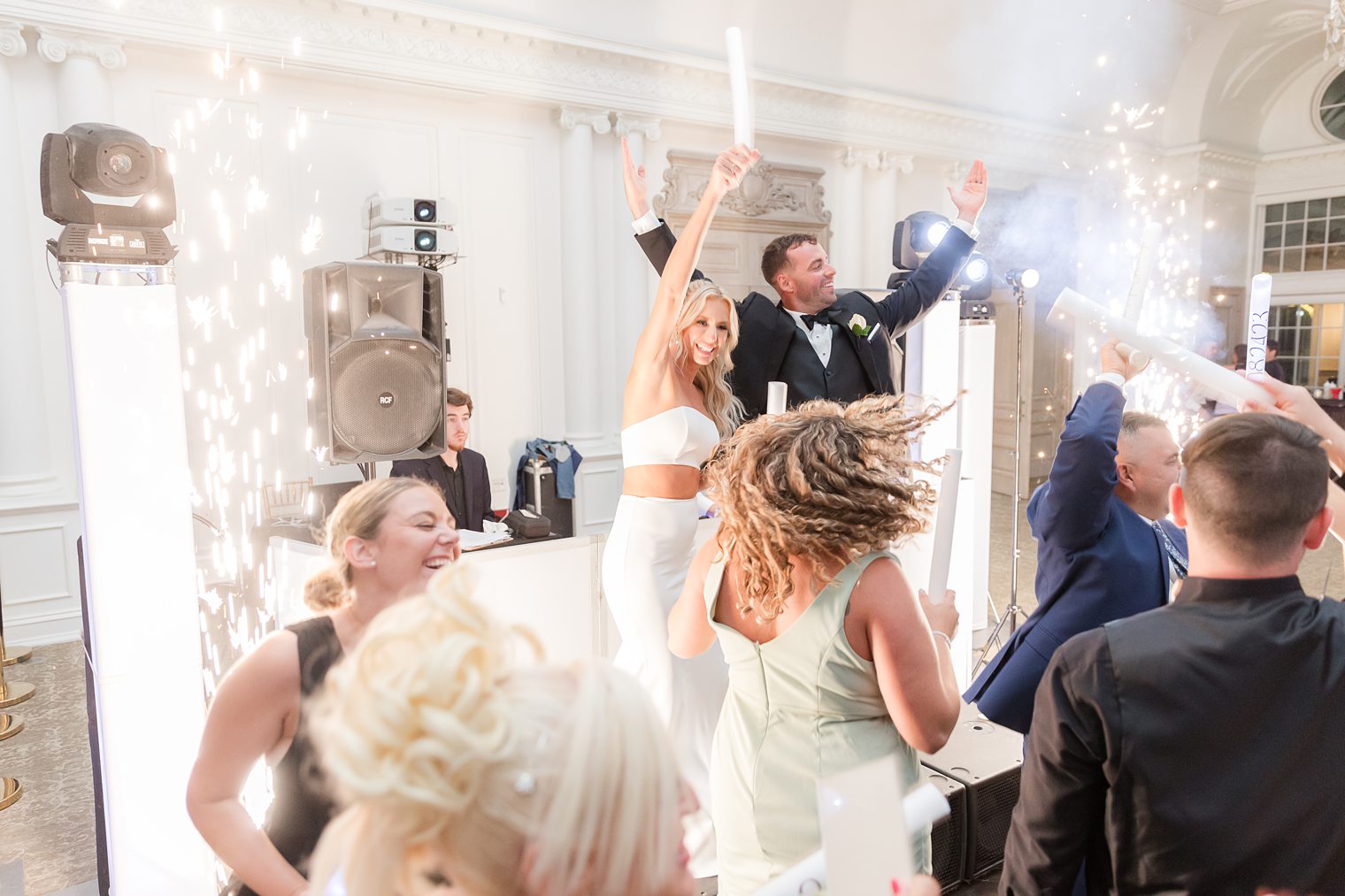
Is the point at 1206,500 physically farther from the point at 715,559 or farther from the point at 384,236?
the point at 384,236

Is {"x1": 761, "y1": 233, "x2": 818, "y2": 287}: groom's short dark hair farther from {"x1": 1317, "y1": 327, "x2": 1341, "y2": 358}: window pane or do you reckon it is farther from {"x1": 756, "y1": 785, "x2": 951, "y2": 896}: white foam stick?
{"x1": 1317, "y1": 327, "x2": 1341, "y2": 358}: window pane

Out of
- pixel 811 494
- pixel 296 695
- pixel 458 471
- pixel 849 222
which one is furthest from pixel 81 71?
pixel 849 222

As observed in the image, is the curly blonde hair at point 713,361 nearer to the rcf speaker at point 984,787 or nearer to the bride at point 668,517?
the bride at point 668,517

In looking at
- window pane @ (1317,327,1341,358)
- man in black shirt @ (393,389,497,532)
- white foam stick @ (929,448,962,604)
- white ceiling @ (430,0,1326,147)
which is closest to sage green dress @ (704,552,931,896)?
white foam stick @ (929,448,962,604)

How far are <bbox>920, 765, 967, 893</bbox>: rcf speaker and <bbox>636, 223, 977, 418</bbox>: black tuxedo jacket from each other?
1334mm

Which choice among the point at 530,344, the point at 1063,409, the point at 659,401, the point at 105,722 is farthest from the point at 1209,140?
the point at 105,722

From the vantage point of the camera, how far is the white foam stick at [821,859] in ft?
2.24

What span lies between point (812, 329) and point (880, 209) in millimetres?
5224

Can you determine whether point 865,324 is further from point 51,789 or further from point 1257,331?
point 51,789

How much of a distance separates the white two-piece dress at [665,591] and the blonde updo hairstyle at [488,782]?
70.7 inches

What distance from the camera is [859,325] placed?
3125 millimetres

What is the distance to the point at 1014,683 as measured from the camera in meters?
1.88

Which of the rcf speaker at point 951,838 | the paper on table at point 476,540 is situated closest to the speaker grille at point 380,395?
the paper on table at point 476,540

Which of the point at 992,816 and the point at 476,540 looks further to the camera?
the point at 476,540
